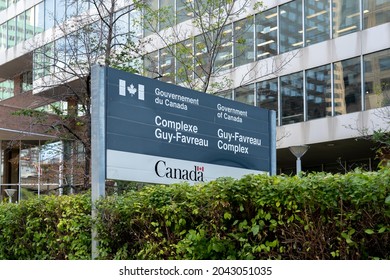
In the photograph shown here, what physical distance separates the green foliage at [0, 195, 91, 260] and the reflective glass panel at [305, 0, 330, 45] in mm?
17114

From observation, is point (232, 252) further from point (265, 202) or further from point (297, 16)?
point (297, 16)

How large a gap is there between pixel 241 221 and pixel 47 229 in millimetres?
2794

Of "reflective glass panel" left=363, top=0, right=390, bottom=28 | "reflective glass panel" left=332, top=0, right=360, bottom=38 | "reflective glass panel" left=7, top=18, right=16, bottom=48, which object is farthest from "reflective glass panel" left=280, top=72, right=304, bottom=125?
"reflective glass panel" left=7, top=18, right=16, bottom=48

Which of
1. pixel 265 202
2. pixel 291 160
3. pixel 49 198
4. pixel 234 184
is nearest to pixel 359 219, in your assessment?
pixel 265 202

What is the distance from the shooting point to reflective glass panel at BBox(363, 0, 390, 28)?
69.7 feet

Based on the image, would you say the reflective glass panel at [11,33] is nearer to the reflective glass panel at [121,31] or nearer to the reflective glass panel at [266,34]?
the reflective glass panel at [121,31]

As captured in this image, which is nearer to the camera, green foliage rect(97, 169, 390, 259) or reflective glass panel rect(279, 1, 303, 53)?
green foliage rect(97, 169, 390, 259)

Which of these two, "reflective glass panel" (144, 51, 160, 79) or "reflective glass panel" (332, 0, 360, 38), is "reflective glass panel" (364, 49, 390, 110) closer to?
"reflective glass panel" (332, 0, 360, 38)

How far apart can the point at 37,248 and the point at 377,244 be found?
14.0ft

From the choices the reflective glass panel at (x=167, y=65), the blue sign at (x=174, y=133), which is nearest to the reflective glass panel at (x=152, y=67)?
the reflective glass panel at (x=167, y=65)

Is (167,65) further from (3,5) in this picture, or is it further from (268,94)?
(3,5)

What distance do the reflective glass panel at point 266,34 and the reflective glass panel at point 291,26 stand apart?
0.26 m

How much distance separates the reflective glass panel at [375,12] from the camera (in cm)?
2123

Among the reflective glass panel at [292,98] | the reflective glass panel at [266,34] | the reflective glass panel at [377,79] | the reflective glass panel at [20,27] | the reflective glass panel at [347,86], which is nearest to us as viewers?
the reflective glass panel at [377,79]
